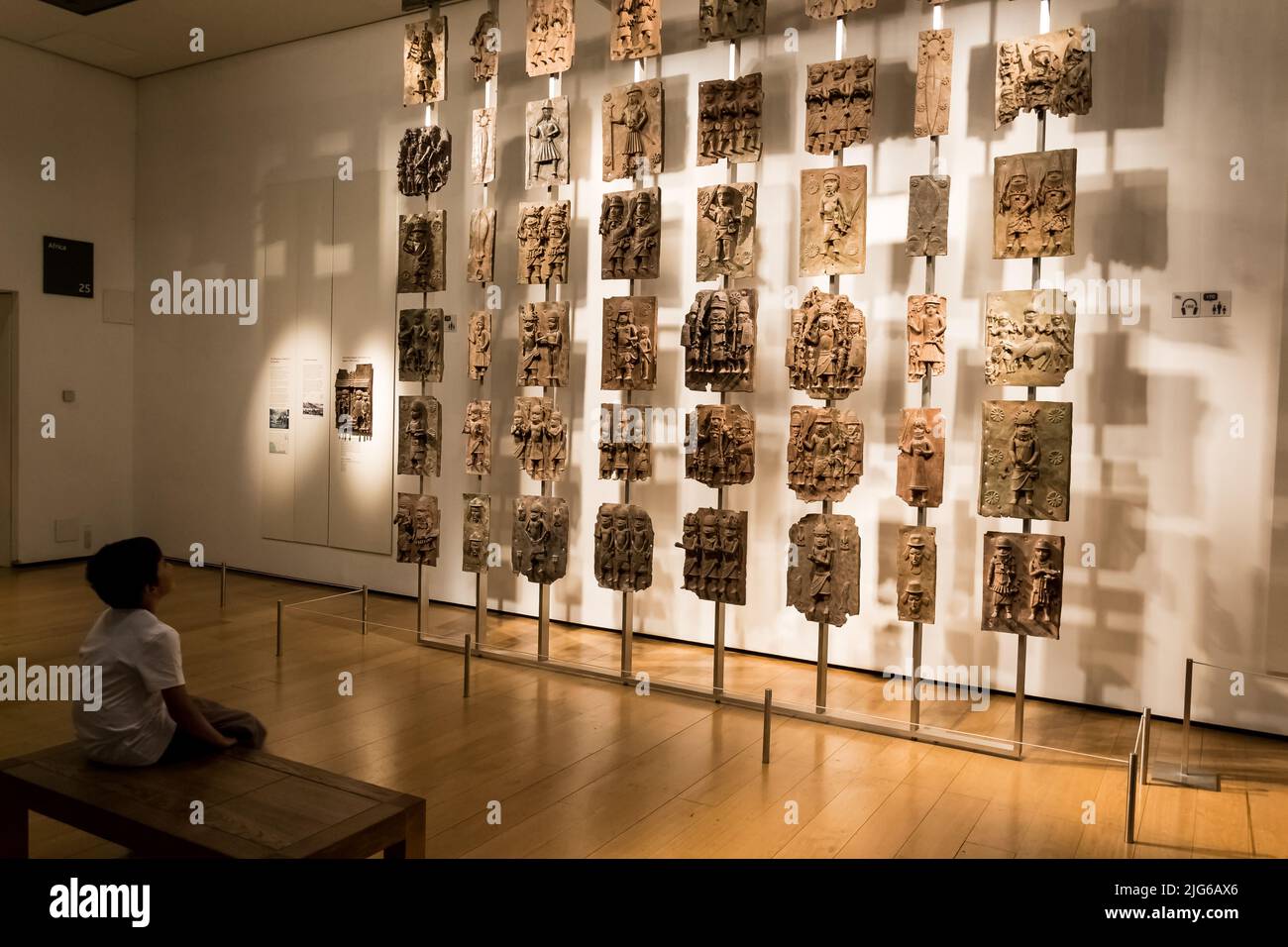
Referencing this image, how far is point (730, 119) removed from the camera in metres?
5.73

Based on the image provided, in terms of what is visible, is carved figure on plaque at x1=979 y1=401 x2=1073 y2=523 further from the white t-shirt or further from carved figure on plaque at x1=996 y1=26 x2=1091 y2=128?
the white t-shirt

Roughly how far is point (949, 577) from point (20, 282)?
890cm

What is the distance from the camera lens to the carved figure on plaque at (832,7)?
5359 millimetres

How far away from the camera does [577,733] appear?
5.31 metres

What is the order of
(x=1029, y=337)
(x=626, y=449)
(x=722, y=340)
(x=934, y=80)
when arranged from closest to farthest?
1. (x=1029, y=337)
2. (x=934, y=80)
3. (x=722, y=340)
4. (x=626, y=449)

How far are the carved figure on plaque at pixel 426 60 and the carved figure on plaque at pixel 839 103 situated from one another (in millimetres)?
2710

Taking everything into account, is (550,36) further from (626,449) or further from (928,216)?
(928,216)

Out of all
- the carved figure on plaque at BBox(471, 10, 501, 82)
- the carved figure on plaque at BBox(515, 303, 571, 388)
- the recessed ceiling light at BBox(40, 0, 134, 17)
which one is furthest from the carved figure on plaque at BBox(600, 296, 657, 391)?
the recessed ceiling light at BBox(40, 0, 134, 17)

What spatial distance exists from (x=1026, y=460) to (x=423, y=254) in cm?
416

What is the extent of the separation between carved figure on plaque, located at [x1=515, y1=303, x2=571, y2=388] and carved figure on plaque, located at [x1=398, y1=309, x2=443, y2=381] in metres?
0.71

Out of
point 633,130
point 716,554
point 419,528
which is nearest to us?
point 716,554

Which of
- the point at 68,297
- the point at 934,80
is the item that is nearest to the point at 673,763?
the point at 934,80

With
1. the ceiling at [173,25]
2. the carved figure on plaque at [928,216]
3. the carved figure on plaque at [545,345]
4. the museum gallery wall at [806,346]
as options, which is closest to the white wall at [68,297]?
the ceiling at [173,25]

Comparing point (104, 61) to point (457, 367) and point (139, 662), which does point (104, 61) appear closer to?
point (457, 367)
